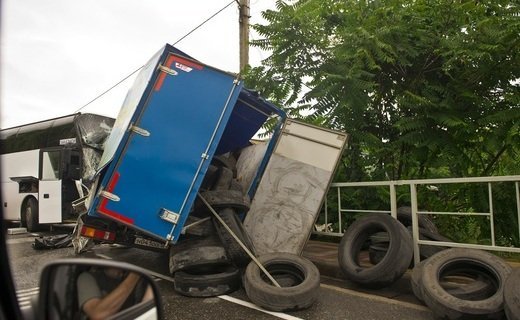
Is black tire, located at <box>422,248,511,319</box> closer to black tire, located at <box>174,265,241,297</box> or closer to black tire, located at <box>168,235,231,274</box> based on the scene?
black tire, located at <box>174,265,241,297</box>

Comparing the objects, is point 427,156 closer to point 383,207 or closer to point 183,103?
point 383,207

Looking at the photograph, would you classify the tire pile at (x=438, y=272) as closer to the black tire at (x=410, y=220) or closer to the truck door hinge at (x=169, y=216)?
the black tire at (x=410, y=220)

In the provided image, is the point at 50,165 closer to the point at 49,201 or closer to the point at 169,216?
the point at 49,201

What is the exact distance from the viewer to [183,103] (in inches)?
196

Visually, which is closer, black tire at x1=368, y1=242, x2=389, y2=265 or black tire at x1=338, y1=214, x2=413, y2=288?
black tire at x1=338, y1=214, x2=413, y2=288

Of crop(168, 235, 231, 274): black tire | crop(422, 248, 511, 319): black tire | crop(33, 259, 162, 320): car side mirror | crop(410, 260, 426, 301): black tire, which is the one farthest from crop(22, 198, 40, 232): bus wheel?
crop(33, 259, 162, 320): car side mirror

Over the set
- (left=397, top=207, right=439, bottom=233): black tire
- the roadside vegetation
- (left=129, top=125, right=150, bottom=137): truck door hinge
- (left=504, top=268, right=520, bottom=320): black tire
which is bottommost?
(left=504, top=268, right=520, bottom=320): black tire

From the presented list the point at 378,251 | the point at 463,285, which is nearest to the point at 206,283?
the point at 378,251

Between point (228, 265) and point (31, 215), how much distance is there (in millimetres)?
9653

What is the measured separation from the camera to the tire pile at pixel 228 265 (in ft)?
13.8

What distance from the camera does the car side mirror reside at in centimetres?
119

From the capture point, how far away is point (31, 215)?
40.1 ft

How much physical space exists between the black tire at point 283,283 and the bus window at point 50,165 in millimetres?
8337

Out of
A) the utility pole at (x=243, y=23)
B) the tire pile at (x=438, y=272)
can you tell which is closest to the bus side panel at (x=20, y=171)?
the utility pole at (x=243, y=23)
